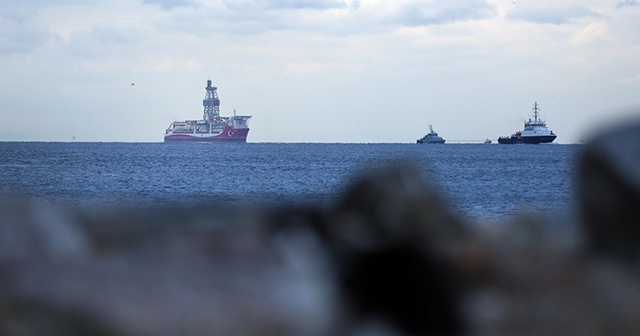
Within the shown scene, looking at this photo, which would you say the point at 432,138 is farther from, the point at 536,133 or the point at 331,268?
the point at 331,268

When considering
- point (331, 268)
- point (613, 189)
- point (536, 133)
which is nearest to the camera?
point (331, 268)

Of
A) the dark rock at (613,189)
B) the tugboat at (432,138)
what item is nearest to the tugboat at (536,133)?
the tugboat at (432,138)

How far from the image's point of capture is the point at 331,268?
17.4ft

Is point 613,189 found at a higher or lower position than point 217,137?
lower

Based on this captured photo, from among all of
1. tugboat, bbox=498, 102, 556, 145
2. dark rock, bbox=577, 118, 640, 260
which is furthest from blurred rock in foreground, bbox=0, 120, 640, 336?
tugboat, bbox=498, 102, 556, 145

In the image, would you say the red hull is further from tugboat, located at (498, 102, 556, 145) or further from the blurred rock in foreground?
the blurred rock in foreground

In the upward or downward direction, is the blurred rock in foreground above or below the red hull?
below

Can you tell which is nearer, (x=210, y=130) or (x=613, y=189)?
(x=613, y=189)

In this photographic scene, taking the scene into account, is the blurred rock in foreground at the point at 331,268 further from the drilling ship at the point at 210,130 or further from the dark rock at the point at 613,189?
the drilling ship at the point at 210,130

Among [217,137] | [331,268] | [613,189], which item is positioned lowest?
[331,268]

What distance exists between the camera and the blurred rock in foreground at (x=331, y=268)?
4.53 m

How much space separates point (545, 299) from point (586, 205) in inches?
43.4

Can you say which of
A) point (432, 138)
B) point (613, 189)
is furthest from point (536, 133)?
point (613, 189)

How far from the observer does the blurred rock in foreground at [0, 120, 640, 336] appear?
178 inches
